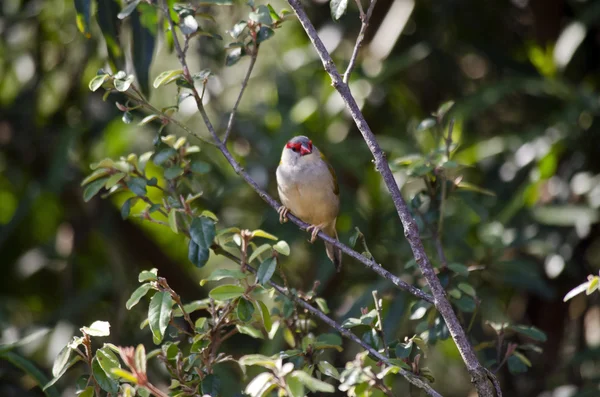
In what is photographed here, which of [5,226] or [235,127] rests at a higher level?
[235,127]

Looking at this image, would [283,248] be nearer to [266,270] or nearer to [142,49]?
[266,270]

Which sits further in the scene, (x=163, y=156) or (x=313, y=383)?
(x=163, y=156)

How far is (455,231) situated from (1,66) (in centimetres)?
373

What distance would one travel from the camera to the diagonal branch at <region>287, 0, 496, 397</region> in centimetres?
207

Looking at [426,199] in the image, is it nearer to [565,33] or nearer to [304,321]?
[304,321]

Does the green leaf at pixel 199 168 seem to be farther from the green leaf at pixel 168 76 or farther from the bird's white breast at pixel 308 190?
the bird's white breast at pixel 308 190

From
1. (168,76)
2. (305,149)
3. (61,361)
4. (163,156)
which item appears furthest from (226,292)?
(305,149)

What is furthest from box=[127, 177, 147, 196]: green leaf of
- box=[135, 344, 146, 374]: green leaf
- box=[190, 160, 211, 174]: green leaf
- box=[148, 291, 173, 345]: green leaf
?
box=[135, 344, 146, 374]: green leaf

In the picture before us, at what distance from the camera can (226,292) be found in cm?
225

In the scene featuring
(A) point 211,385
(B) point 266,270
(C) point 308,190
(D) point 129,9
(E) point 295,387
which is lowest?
(C) point 308,190

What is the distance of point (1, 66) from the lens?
18.6 ft

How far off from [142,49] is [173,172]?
3.11 feet

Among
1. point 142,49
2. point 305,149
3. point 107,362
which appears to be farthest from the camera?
point 305,149

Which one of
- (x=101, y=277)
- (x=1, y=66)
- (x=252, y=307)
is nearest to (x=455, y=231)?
(x=252, y=307)
